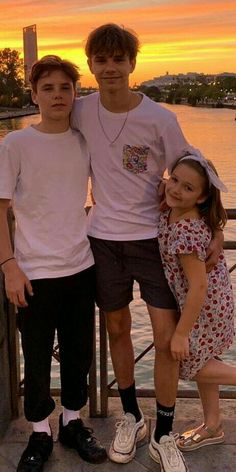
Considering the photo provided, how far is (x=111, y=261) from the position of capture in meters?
3.12

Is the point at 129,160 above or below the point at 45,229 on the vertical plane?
above

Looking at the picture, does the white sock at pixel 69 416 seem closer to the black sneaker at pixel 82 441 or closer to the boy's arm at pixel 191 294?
the black sneaker at pixel 82 441

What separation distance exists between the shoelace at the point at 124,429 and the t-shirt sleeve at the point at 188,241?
1.05m

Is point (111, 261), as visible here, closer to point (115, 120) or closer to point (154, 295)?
point (154, 295)

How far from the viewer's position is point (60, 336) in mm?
3266

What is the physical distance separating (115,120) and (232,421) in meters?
1.86

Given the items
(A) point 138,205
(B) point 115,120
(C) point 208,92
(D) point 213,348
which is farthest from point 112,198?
(C) point 208,92

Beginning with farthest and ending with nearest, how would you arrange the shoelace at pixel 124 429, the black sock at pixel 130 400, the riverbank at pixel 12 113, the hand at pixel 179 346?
1. the riverbank at pixel 12 113
2. the black sock at pixel 130 400
3. the shoelace at pixel 124 429
4. the hand at pixel 179 346

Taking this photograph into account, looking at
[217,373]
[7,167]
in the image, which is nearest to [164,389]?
[217,373]

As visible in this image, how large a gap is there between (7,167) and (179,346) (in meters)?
1.17

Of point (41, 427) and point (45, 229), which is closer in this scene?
point (45, 229)

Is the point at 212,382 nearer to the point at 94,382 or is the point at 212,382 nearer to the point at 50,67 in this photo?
the point at 94,382

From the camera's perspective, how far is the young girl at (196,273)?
2908 millimetres

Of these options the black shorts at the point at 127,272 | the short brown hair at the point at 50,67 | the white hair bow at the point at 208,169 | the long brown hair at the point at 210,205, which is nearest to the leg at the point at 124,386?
the black shorts at the point at 127,272
